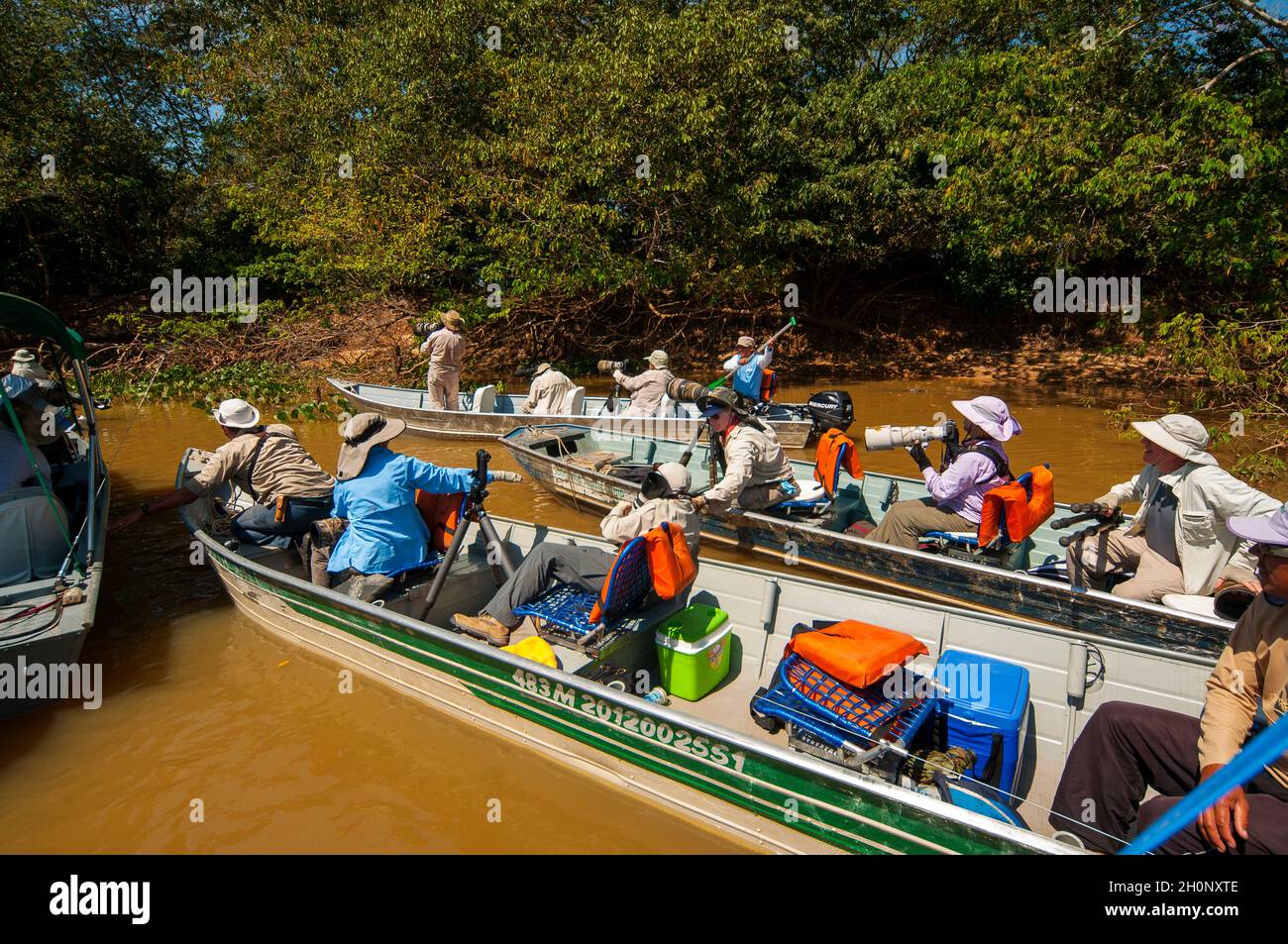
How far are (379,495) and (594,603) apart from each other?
5.43 ft

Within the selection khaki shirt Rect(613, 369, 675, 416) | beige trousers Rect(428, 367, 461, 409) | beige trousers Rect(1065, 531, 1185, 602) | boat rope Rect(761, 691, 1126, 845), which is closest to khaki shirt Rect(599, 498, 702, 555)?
boat rope Rect(761, 691, 1126, 845)

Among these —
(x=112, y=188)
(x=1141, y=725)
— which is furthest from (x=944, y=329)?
(x=112, y=188)

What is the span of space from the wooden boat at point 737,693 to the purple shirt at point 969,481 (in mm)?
1485

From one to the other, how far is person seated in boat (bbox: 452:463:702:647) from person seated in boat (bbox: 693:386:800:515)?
Answer: 1041mm

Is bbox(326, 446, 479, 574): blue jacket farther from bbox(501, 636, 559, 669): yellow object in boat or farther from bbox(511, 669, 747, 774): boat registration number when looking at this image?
bbox(511, 669, 747, 774): boat registration number

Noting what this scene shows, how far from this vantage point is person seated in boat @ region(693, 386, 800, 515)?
5.82m

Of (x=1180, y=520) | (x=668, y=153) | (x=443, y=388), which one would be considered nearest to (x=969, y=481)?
(x=1180, y=520)

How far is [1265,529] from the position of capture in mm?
2396

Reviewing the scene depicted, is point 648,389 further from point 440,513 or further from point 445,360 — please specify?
point 440,513

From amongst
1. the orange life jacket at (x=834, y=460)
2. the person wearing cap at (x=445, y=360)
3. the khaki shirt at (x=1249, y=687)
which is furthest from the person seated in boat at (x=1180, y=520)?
the person wearing cap at (x=445, y=360)

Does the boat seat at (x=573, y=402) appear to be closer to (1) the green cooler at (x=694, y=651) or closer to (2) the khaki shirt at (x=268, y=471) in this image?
(2) the khaki shirt at (x=268, y=471)

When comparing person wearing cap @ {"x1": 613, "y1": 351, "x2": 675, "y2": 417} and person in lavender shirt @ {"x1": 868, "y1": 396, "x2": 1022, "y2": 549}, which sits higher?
person wearing cap @ {"x1": 613, "y1": 351, "x2": 675, "y2": 417}

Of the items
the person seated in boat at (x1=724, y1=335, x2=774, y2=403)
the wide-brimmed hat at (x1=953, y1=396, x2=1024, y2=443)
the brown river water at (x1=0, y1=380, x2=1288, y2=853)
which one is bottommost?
A: the brown river water at (x1=0, y1=380, x2=1288, y2=853)
